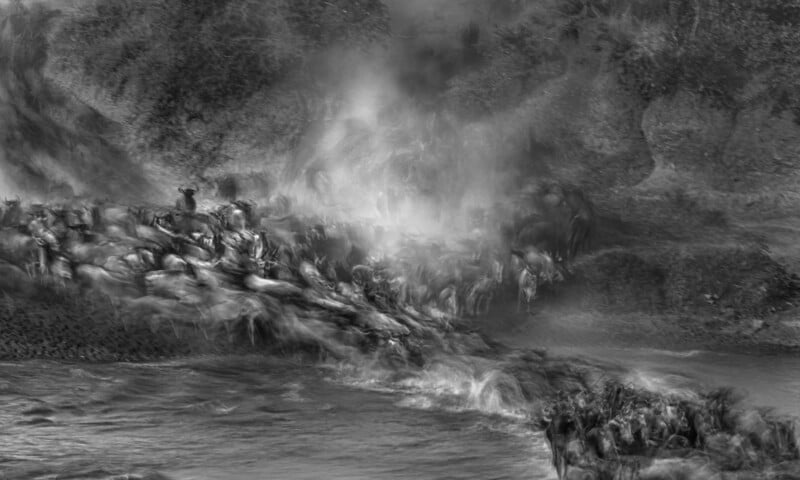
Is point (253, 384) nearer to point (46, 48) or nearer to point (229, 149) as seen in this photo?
point (229, 149)

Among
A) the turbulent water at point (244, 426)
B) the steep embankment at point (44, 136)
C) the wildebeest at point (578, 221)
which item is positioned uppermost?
the steep embankment at point (44, 136)

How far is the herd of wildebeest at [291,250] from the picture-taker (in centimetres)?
712

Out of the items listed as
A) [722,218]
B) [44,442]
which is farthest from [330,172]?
[44,442]

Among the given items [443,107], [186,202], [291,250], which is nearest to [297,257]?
[291,250]

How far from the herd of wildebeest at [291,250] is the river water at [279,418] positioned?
2.64ft

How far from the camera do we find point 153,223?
25.3 ft

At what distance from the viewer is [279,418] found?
18.5 feet

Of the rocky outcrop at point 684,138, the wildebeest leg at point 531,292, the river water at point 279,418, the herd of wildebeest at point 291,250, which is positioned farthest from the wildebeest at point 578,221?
the river water at point 279,418

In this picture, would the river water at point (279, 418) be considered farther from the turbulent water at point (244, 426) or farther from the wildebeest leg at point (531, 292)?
the wildebeest leg at point (531, 292)

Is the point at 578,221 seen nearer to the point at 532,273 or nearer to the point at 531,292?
the point at 532,273

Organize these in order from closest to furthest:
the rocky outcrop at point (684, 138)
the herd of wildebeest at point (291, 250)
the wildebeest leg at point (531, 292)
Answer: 1. the herd of wildebeest at point (291, 250)
2. the wildebeest leg at point (531, 292)
3. the rocky outcrop at point (684, 138)

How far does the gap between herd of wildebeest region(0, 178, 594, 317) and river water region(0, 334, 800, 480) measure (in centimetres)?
81

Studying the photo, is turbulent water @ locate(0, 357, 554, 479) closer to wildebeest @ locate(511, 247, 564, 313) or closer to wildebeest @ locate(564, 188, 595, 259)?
wildebeest @ locate(511, 247, 564, 313)

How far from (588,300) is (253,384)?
254 cm
